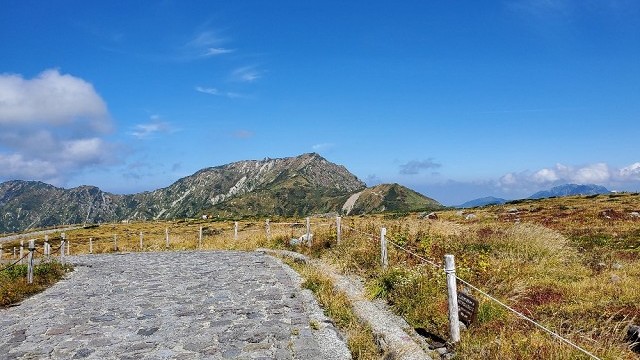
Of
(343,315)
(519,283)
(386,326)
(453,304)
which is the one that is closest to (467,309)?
(453,304)

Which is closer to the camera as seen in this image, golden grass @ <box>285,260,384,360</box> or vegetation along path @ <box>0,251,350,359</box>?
golden grass @ <box>285,260,384,360</box>

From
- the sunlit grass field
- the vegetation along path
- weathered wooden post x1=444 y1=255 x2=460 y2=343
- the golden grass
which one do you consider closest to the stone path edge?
the golden grass

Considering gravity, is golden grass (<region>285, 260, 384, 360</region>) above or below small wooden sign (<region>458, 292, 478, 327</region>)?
below

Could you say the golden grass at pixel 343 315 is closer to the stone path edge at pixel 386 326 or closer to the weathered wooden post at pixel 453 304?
the stone path edge at pixel 386 326

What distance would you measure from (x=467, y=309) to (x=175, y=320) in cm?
721

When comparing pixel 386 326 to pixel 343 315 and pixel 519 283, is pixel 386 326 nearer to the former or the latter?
pixel 343 315

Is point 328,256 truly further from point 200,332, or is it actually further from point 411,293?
point 200,332

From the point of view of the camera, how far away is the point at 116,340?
10891mm

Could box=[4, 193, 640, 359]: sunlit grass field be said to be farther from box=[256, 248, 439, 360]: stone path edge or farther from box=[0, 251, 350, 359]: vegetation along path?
box=[0, 251, 350, 359]: vegetation along path

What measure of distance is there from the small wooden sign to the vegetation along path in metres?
2.51

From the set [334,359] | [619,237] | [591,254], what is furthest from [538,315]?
[619,237]

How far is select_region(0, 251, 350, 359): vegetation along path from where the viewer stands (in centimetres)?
997

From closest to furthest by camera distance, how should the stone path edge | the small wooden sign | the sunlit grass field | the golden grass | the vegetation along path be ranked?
the sunlit grass field
the stone path edge
the golden grass
the small wooden sign
the vegetation along path

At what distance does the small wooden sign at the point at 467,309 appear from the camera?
31.5 feet
